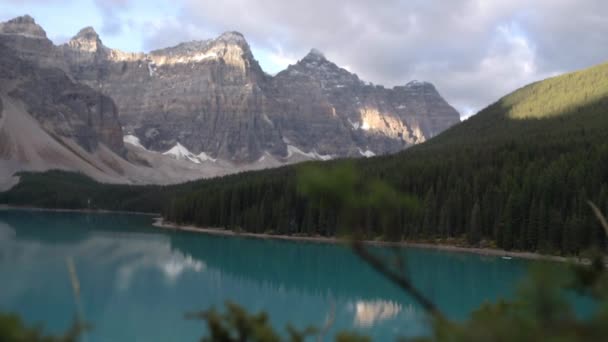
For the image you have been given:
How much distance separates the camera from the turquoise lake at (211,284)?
2602cm

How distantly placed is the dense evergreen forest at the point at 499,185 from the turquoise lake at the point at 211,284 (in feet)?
16.1

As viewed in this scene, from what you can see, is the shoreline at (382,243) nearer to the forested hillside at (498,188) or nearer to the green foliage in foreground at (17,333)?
the forested hillside at (498,188)

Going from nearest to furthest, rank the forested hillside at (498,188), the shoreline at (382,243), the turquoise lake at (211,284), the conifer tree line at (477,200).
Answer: the turquoise lake at (211,284), the shoreline at (382,243), the conifer tree line at (477,200), the forested hillside at (498,188)

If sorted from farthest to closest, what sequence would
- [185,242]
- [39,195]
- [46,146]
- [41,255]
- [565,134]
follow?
[46,146], [39,195], [565,134], [185,242], [41,255]

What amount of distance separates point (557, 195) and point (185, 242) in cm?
3668

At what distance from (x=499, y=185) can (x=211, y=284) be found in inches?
1479

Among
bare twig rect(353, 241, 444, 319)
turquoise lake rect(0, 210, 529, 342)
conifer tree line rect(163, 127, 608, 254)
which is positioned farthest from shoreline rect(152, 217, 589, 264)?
bare twig rect(353, 241, 444, 319)

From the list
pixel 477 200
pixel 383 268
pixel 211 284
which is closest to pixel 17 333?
pixel 383 268

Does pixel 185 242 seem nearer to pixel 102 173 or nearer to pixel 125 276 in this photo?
pixel 125 276

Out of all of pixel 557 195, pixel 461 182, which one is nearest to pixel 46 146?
pixel 461 182

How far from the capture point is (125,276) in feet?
131

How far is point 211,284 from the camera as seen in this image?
126 feet

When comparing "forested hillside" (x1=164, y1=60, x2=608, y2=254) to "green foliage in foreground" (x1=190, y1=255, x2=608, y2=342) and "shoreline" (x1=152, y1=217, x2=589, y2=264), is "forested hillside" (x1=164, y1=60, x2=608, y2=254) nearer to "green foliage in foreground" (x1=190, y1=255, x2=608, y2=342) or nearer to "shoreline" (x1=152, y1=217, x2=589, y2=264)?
"shoreline" (x1=152, y1=217, x2=589, y2=264)

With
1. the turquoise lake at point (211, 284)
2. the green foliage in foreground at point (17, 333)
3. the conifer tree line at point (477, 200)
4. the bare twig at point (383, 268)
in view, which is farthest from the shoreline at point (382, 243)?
the green foliage in foreground at point (17, 333)
